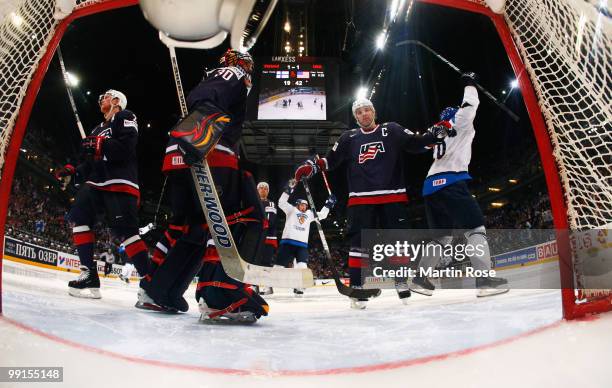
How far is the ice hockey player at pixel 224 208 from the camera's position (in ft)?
4.47

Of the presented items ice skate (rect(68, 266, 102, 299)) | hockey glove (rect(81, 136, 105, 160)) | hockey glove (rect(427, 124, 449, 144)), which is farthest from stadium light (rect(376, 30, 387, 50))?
ice skate (rect(68, 266, 102, 299))

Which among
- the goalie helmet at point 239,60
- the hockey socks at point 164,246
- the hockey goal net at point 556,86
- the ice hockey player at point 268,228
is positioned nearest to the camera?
the hockey goal net at point 556,86

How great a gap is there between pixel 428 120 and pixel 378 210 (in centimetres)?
838

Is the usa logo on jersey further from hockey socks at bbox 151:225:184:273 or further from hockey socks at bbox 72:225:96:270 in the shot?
hockey socks at bbox 72:225:96:270

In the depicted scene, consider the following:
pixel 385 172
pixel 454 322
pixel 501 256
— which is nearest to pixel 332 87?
pixel 501 256

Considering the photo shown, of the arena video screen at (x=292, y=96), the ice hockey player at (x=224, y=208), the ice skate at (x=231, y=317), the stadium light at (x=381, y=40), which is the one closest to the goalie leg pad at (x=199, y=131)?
the ice hockey player at (x=224, y=208)

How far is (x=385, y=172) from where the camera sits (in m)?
2.21

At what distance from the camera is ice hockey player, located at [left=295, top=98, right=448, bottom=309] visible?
2182 mm

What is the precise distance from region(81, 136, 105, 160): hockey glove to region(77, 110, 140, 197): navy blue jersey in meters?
0.02

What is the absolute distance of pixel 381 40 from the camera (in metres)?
6.79

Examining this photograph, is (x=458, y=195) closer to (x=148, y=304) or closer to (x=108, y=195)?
(x=148, y=304)

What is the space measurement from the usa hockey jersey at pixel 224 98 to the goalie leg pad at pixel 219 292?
379 millimetres

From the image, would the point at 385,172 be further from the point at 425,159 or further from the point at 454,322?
the point at 425,159

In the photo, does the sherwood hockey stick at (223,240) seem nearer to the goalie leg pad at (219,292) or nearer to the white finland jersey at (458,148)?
the goalie leg pad at (219,292)
